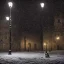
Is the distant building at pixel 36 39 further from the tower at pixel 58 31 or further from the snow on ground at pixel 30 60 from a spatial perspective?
the snow on ground at pixel 30 60

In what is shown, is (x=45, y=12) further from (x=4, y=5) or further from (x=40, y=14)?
(x=4, y=5)

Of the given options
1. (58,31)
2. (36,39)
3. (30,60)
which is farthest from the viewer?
(36,39)

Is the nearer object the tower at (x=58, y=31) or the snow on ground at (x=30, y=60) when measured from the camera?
the snow on ground at (x=30, y=60)

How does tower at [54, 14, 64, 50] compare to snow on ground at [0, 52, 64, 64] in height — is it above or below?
above

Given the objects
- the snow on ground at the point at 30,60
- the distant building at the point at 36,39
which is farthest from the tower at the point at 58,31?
the snow on ground at the point at 30,60

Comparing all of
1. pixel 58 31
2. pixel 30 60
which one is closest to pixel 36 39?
pixel 58 31

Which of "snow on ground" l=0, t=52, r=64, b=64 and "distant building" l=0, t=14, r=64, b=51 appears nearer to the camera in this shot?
"snow on ground" l=0, t=52, r=64, b=64

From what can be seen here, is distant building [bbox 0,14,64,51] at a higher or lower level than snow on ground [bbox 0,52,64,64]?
higher

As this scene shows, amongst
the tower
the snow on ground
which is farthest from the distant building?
the snow on ground

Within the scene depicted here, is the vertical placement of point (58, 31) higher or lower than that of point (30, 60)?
higher

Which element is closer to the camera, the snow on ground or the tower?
the snow on ground

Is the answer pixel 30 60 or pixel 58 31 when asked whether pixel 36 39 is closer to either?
pixel 58 31

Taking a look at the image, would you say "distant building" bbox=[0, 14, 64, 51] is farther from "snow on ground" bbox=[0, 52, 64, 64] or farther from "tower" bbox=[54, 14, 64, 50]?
"snow on ground" bbox=[0, 52, 64, 64]

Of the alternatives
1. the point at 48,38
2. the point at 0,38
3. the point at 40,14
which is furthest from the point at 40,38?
the point at 0,38
